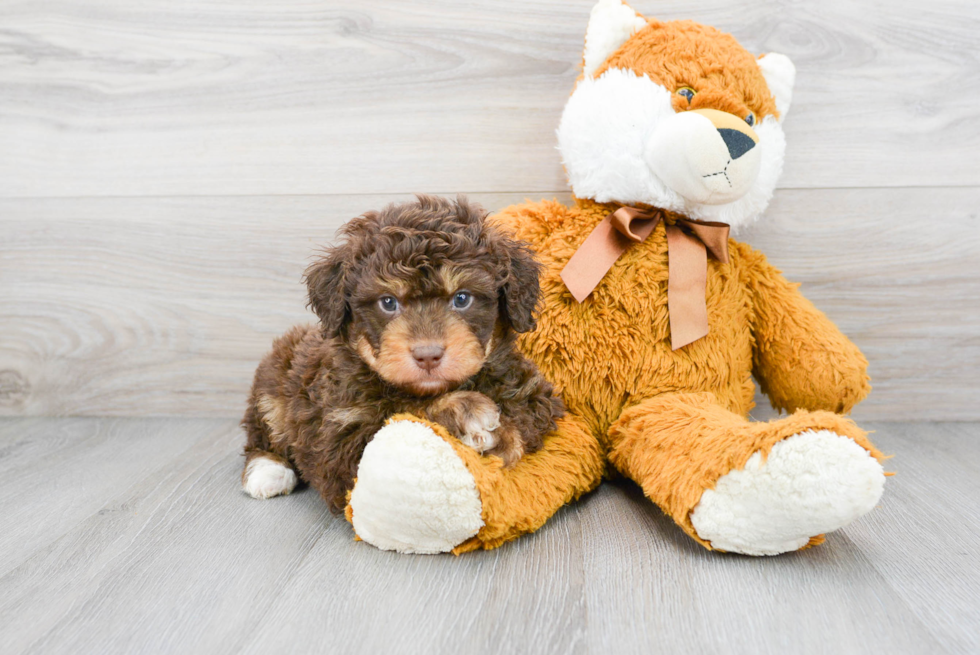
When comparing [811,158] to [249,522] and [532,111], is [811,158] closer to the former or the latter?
[532,111]

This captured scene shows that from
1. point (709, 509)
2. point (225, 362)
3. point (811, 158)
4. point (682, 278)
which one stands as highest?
point (811, 158)

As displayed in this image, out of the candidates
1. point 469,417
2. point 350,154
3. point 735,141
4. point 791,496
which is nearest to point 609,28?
point 735,141

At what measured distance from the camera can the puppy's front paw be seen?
1220mm

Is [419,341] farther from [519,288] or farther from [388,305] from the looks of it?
[519,288]

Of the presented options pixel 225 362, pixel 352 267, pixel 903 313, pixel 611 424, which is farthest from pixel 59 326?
pixel 903 313

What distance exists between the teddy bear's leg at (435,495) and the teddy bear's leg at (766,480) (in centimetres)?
27

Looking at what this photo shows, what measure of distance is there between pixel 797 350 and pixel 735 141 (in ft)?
1.77

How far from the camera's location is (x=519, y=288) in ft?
4.16

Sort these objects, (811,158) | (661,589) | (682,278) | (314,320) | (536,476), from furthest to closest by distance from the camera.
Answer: (314,320), (811,158), (682,278), (536,476), (661,589)

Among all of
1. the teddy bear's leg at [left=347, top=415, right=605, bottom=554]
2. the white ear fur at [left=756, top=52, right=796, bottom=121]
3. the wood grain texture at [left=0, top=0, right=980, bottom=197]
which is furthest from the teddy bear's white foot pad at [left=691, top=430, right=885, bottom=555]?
the wood grain texture at [left=0, top=0, right=980, bottom=197]

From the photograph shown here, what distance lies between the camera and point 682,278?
59.1 inches

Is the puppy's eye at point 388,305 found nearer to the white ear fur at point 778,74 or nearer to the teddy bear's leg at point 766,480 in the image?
the teddy bear's leg at point 766,480

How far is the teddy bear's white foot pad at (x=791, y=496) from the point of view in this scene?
3.46 feet

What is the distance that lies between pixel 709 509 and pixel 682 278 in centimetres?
55
